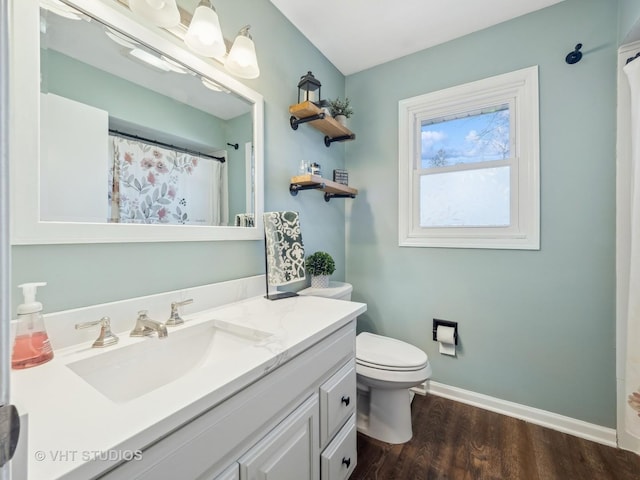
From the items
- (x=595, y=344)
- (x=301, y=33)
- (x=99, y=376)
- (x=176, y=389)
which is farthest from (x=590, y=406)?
(x=301, y=33)

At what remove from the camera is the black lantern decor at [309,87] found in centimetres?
164

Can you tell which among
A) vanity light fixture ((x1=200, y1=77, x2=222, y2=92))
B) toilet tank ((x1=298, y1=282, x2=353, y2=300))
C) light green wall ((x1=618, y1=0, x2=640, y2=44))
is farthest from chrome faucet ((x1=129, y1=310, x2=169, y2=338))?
light green wall ((x1=618, y1=0, x2=640, y2=44))

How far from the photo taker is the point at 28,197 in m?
0.73

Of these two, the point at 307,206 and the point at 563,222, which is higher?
the point at 307,206

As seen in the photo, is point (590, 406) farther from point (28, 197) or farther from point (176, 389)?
point (28, 197)

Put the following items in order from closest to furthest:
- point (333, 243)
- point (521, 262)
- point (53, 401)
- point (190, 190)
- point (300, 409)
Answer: point (53, 401) < point (300, 409) < point (190, 190) < point (521, 262) < point (333, 243)

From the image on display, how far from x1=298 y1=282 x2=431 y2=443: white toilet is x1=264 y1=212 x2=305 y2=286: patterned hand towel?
32 centimetres

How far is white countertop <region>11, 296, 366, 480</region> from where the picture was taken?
40 cm

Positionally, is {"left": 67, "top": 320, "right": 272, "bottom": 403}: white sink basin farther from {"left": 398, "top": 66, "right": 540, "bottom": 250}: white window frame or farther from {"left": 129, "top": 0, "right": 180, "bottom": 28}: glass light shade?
{"left": 398, "top": 66, "right": 540, "bottom": 250}: white window frame

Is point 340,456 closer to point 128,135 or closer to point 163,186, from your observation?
point 163,186

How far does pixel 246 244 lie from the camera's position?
4.53ft

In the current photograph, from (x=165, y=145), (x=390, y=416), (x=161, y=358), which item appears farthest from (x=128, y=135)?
(x=390, y=416)

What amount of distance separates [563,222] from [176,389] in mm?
1996

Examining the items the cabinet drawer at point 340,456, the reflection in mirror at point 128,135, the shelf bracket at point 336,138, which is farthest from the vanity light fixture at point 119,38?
the cabinet drawer at point 340,456
